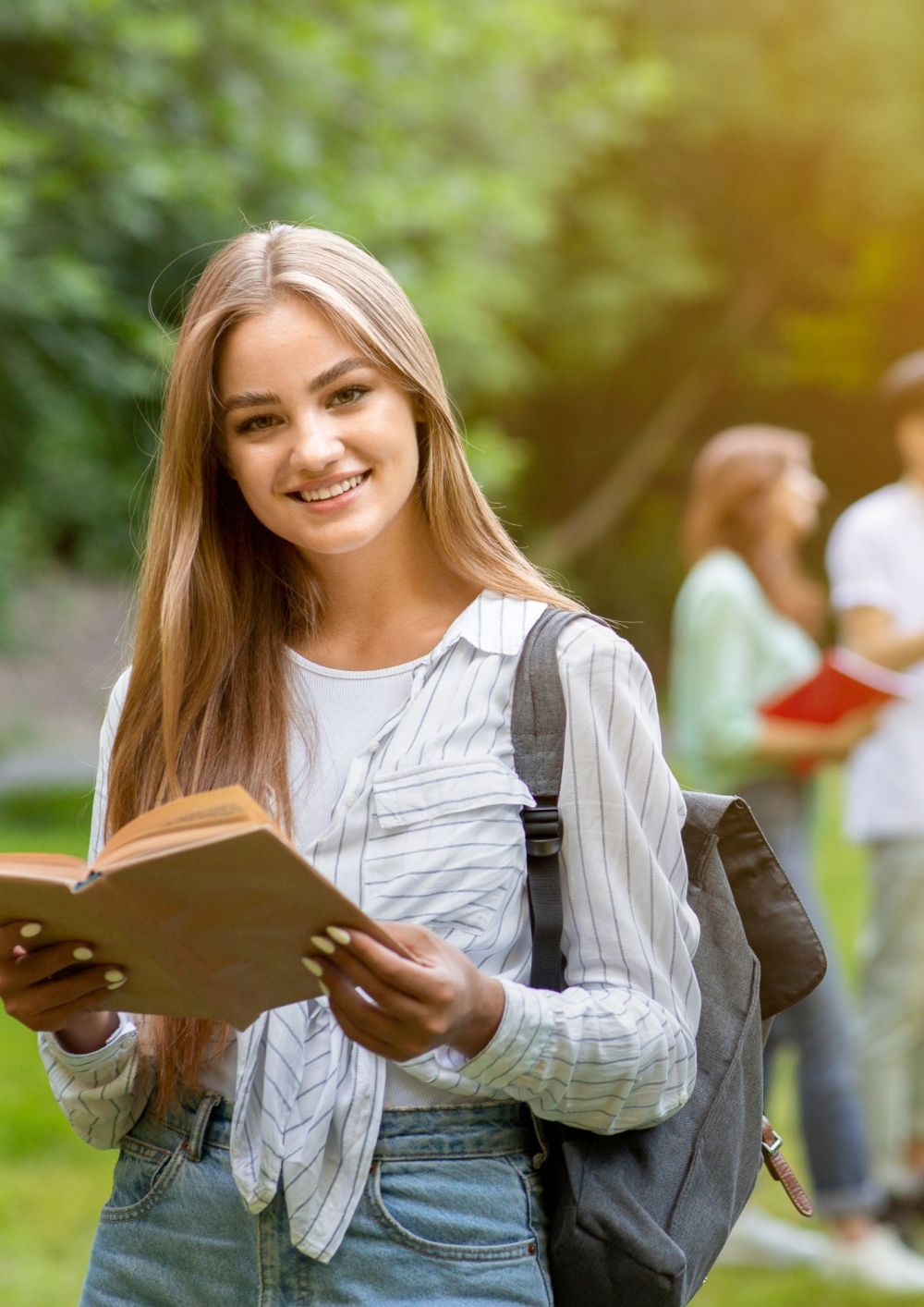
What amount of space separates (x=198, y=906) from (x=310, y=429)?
0.55 m

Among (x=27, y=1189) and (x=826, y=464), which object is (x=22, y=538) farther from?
(x=826, y=464)

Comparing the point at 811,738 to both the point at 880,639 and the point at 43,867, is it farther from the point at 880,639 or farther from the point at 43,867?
the point at 43,867

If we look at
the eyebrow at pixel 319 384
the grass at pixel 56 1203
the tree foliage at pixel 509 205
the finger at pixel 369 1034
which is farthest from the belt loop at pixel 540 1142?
the grass at pixel 56 1203

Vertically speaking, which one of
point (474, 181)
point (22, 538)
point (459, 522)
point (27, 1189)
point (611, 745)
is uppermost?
point (474, 181)

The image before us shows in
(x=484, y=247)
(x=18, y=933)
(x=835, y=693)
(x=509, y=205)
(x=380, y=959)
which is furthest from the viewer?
(x=484, y=247)

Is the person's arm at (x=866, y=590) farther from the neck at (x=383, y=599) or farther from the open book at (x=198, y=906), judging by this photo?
the open book at (x=198, y=906)

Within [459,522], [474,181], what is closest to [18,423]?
[474,181]

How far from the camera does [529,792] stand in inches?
65.2

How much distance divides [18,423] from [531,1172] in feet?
24.6

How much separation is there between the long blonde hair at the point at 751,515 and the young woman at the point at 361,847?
252cm

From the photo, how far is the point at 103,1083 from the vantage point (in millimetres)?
1740

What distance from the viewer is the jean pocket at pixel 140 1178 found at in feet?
5.56

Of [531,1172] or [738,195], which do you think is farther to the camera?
[738,195]

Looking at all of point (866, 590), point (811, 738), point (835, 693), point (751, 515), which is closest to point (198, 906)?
point (835, 693)
